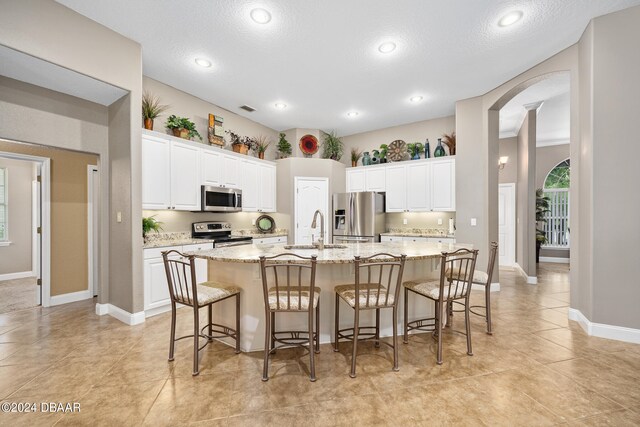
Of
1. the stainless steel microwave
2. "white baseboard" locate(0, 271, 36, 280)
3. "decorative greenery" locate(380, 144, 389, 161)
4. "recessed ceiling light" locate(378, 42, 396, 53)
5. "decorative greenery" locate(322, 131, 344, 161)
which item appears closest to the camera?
"recessed ceiling light" locate(378, 42, 396, 53)

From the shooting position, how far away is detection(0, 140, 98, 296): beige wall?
13.9ft

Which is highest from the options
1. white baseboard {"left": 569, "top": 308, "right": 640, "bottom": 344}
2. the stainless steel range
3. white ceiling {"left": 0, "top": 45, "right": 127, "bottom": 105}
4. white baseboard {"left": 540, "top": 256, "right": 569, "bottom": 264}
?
white ceiling {"left": 0, "top": 45, "right": 127, "bottom": 105}

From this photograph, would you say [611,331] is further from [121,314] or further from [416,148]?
[121,314]

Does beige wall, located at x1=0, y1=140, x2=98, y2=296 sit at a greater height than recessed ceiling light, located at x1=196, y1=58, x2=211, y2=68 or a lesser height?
lesser

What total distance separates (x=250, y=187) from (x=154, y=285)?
253cm

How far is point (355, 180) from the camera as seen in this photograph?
21.5 ft

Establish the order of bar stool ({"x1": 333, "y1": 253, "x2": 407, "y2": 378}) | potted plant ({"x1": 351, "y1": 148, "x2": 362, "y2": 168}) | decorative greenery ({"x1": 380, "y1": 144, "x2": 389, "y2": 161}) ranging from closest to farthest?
bar stool ({"x1": 333, "y1": 253, "x2": 407, "y2": 378}) < decorative greenery ({"x1": 380, "y1": 144, "x2": 389, "y2": 161}) < potted plant ({"x1": 351, "y1": 148, "x2": 362, "y2": 168})

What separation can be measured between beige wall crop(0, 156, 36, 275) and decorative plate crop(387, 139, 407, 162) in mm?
7558

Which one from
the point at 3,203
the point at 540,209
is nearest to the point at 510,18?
the point at 540,209

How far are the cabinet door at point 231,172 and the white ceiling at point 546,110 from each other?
5106 mm

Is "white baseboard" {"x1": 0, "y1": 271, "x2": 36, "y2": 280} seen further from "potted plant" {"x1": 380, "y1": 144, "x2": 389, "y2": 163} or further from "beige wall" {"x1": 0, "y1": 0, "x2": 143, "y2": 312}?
"potted plant" {"x1": 380, "y1": 144, "x2": 389, "y2": 163}

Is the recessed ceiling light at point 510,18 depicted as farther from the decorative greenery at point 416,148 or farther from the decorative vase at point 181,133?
the decorative vase at point 181,133

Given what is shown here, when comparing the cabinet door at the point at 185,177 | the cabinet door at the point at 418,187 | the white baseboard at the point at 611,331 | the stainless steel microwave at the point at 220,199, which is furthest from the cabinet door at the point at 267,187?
the white baseboard at the point at 611,331

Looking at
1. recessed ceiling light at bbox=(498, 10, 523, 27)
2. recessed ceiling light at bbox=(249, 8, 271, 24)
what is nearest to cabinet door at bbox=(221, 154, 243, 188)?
recessed ceiling light at bbox=(249, 8, 271, 24)
